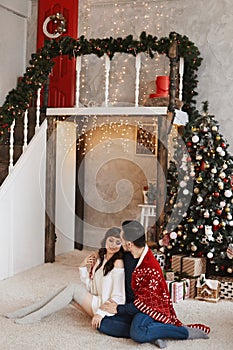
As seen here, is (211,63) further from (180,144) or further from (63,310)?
(63,310)

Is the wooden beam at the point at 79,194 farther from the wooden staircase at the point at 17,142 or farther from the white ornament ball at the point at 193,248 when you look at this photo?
the white ornament ball at the point at 193,248

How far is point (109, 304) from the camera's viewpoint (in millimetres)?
5270

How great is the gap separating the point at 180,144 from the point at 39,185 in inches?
82.8

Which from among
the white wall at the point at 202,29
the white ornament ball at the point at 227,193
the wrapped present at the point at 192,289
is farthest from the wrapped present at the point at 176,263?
the white wall at the point at 202,29

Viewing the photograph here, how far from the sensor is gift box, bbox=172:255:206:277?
268 inches

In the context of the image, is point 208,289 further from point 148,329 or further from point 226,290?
point 148,329

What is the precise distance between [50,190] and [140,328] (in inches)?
144

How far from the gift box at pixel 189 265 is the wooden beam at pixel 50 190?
2095mm

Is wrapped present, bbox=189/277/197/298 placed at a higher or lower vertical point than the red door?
lower

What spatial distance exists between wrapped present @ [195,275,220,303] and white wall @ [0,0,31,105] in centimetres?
480

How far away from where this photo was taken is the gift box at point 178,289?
6.44 m

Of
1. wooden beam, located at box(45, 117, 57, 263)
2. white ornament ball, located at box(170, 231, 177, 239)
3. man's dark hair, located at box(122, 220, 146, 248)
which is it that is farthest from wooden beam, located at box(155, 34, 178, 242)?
man's dark hair, located at box(122, 220, 146, 248)

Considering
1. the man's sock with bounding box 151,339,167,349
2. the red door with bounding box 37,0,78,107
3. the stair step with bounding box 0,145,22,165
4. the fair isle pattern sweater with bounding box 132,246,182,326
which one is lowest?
the man's sock with bounding box 151,339,167,349

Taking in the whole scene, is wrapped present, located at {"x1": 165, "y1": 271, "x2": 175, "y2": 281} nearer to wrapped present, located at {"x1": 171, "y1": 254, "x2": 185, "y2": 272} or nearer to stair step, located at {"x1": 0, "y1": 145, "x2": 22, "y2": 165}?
wrapped present, located at {"x1": 171, "y1": 254, "x2": 185, "y2": 272}
